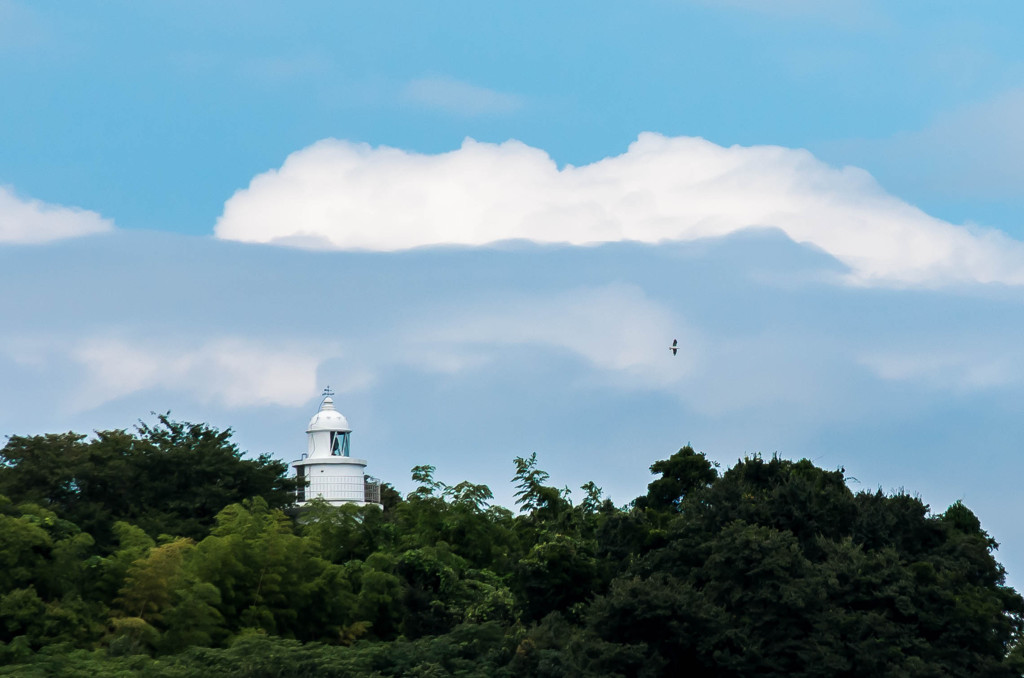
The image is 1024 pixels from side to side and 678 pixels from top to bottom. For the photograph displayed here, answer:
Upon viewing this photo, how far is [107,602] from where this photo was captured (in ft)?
82.9

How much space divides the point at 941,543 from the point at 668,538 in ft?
17.5

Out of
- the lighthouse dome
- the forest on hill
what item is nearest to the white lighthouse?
the lighthouse dome

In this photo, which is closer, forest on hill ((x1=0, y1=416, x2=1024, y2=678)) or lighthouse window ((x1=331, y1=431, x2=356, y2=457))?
forest on hill ((x1=0, y1=416, x2=1024, y2=678))

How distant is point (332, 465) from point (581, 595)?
30.7 m

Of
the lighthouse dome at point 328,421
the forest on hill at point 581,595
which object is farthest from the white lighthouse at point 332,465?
the forest on hill at point 581,595

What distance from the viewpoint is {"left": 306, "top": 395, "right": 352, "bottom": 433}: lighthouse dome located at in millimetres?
54469

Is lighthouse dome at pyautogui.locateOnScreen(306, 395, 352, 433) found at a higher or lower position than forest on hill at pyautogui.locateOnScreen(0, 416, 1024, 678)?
higher

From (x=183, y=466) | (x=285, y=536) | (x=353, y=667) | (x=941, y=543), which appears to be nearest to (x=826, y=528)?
(x=941, y=543)

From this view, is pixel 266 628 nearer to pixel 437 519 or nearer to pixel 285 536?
pixel 285 536

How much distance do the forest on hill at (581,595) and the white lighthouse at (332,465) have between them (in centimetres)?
2205

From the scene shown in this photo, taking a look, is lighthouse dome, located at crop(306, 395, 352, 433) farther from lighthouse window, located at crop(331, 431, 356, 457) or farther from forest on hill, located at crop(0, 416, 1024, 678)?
forest on hill, located at crop(0, 416, 1024, 678)

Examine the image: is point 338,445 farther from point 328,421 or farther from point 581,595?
point 581,595

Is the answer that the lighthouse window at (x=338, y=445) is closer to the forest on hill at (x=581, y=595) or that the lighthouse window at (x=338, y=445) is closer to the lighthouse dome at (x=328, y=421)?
the lighthouse dome at (x=328, y=421)

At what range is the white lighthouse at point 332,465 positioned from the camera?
2114 inches
